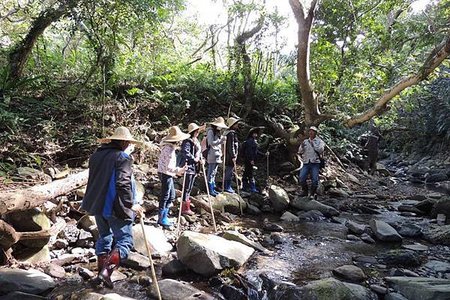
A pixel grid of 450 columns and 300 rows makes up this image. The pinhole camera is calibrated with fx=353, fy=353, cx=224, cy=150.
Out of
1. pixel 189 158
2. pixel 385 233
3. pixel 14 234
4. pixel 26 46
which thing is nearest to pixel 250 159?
pixel 189 158

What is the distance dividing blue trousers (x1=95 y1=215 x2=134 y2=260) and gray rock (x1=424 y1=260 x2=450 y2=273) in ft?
16.1

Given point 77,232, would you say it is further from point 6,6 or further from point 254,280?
point 6,6

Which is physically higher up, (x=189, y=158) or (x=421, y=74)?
(x=421, y=74)

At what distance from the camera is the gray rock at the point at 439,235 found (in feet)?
23.8

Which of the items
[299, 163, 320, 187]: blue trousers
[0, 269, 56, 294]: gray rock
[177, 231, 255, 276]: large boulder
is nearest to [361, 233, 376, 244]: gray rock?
[299, 163, 320, 187]: blue trousers

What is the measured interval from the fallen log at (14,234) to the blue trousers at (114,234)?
43.2 inches

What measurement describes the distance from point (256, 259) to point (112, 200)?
8.85 ft

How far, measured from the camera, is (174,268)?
5.15 metres

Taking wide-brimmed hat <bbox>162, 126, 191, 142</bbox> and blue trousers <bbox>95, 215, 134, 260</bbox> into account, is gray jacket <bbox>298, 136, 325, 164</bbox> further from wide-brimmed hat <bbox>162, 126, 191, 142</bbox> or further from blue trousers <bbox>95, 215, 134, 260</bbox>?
blue trousers <bbox>95, 215, 134, 260</bbox>

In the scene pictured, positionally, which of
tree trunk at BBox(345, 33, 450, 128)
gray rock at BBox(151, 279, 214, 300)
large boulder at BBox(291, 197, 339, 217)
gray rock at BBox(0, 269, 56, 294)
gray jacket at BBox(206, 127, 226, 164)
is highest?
tree trunk at BBox(345, 33, 450, 128)

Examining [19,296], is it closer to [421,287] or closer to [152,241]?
[152,241]

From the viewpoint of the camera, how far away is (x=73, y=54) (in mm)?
11914

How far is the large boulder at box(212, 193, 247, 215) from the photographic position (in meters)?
8.63

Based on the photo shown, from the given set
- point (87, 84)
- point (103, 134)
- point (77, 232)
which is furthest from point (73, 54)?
point (77, 232)
